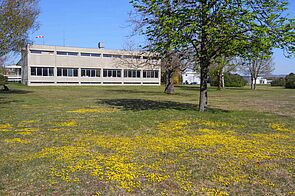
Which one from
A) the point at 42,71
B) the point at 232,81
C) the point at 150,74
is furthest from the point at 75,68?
the point at 232,81

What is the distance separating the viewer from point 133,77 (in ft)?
242

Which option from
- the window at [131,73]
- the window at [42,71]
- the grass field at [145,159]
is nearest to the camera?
the grass field at [145,159]

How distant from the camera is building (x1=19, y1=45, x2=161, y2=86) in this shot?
6206 centimetres

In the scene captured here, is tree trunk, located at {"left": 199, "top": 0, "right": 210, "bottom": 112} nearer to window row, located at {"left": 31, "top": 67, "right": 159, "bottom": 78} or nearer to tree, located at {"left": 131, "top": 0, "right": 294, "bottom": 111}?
tree, located at {"left": 131, "top": 0, "right": 294, "bottom": 111}

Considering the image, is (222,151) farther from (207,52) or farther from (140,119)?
(207,52)

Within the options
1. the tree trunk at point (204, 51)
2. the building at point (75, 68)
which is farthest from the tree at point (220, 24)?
the building at point (75, 68)

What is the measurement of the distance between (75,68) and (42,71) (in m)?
7.08

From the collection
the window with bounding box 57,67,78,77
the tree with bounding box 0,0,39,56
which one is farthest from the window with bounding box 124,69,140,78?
the tree with bounding box 0,0,39,56

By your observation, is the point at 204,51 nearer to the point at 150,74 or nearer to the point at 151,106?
the point at 151,106

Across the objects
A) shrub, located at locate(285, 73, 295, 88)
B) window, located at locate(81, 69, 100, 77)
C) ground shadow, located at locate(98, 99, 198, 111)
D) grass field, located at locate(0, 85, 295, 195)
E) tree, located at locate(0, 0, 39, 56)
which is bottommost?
grass field, located at locate(0, 85, 295, 195)

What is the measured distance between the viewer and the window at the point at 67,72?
64.9 metres

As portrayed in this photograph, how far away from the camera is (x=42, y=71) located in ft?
206

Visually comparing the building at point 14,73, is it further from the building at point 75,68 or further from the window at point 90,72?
the window at point 90,72

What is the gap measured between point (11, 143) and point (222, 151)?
5464mm
